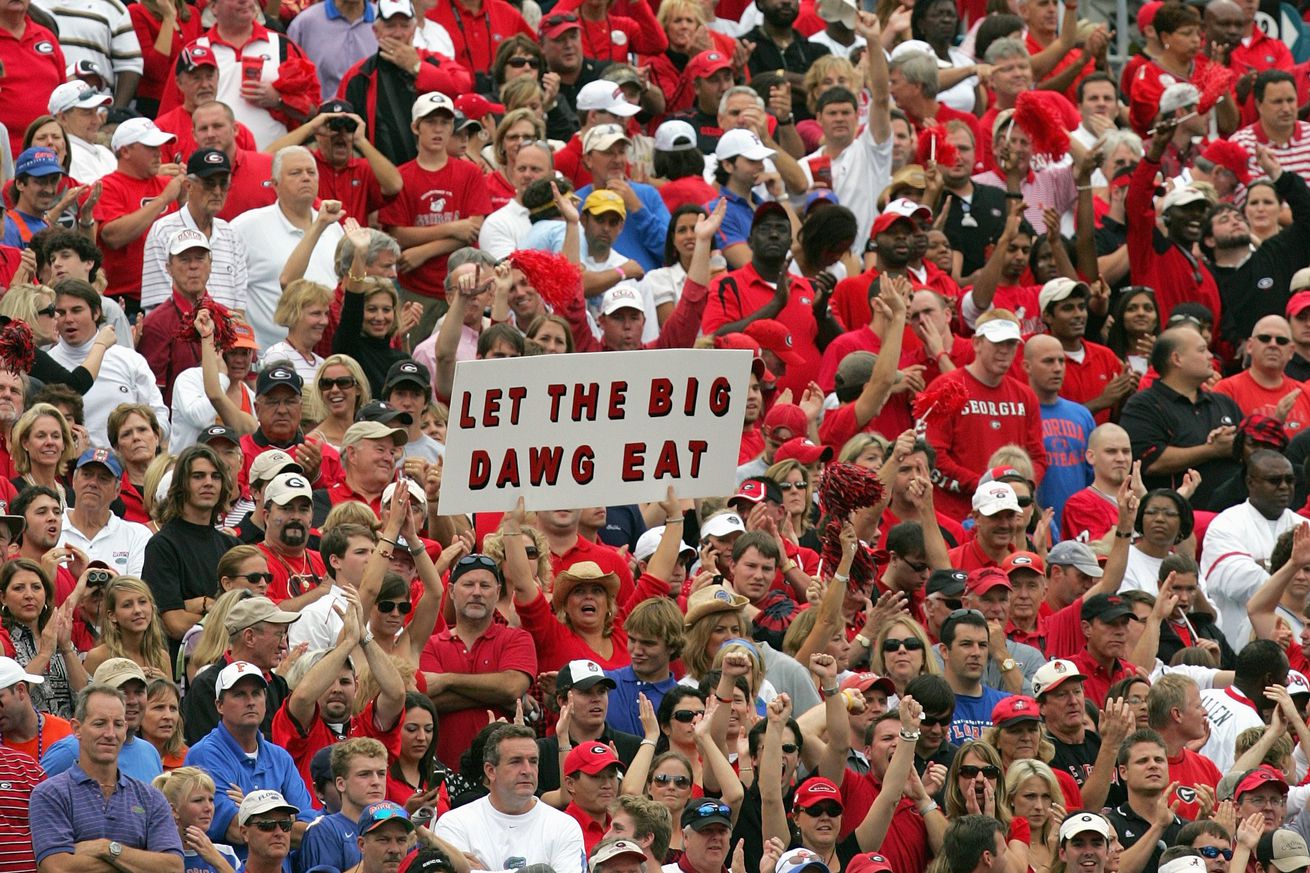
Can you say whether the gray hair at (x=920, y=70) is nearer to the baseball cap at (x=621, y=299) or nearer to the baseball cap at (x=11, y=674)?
the baseball cap at (x=621, y=299)

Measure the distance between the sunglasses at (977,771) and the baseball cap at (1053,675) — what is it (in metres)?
0.95

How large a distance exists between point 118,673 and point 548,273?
187 inches

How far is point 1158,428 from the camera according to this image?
15742 millimetres

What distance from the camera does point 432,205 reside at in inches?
638

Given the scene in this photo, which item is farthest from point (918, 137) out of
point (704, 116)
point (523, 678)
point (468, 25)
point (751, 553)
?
point (523, 678)

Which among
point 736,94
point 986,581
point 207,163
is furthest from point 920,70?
point 986,581

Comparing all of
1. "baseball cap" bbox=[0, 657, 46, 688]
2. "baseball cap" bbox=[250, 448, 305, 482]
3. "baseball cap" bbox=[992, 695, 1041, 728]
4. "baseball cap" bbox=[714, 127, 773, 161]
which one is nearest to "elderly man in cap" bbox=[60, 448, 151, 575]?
"baseball cap" bbox=[250, 448, 305, 482]

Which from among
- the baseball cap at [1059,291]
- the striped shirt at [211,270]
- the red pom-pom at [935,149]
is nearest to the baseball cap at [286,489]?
the striped shirt at [211,270]

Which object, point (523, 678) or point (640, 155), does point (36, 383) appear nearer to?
point (523, 678)

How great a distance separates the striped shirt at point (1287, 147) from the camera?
1908cm

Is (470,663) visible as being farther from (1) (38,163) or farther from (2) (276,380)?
(1) (38,163)

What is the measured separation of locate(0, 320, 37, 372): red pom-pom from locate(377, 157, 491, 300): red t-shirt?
3.48 m

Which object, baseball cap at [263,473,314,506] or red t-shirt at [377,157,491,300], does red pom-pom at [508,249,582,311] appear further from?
baseball cap at [263,473,314,506]

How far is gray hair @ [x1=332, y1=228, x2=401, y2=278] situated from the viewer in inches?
577
